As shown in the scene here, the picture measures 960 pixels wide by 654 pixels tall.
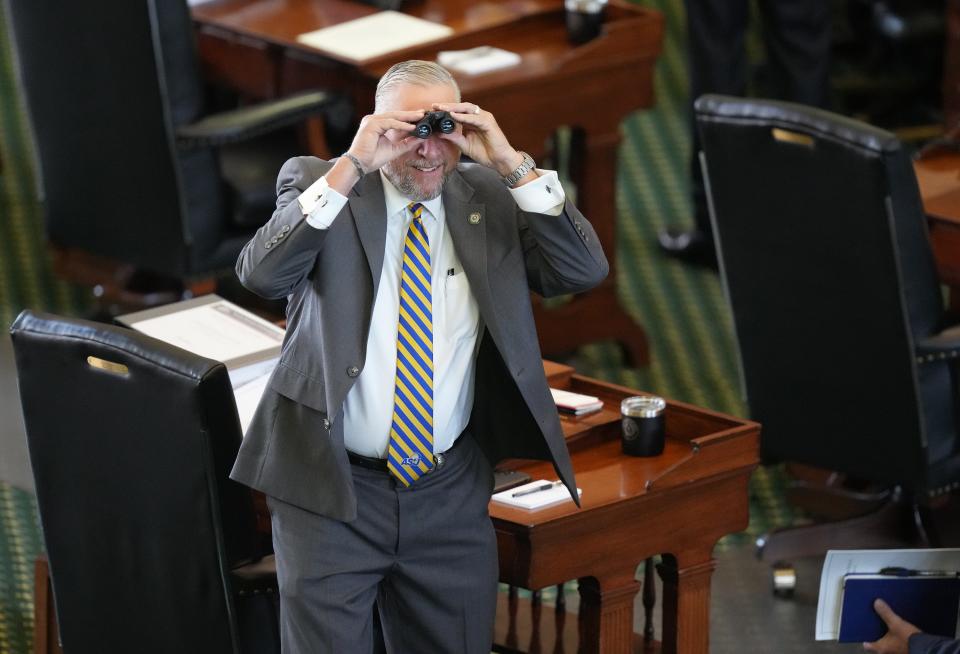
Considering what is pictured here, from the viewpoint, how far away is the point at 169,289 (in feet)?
19.6

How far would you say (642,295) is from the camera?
630 centimetres

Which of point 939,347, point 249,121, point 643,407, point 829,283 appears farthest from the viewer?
point 249,121

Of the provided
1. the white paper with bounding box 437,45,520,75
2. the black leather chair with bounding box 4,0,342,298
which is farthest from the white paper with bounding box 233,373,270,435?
the white paper with bounding box 437,45,520,75

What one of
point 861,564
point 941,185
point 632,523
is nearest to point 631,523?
point 632,523

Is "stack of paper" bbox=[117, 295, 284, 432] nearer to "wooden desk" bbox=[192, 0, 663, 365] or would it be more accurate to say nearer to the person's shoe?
"wooden desk" bbox=[192, 0, 663, 365]

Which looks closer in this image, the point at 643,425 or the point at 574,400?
the point at 643,425

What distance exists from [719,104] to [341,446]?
5.51 ft

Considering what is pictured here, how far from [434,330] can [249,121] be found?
236cm

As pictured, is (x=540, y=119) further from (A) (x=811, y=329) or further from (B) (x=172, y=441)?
(B) (x=172, y=441)

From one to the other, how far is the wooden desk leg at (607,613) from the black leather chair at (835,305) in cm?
110

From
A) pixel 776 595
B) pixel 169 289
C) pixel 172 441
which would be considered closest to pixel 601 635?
pixel 172 441

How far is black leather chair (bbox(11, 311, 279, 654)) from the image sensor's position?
10.1ft

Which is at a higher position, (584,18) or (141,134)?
(584,18)

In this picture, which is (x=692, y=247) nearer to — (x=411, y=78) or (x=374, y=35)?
(x=374, y=35)
